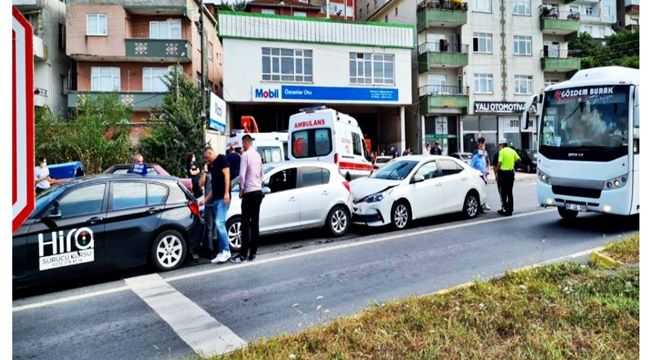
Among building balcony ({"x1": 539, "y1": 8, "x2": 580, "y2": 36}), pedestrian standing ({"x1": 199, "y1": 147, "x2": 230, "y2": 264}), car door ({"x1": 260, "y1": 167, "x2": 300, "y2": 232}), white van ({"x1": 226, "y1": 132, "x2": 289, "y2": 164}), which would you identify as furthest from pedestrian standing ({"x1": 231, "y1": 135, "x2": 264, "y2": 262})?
building balcony ({"x1": 539, "y1": 8, "x2": 580, "y2": 36})

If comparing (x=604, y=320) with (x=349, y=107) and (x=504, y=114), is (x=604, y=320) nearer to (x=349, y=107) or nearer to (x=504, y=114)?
(x=349, y=107)

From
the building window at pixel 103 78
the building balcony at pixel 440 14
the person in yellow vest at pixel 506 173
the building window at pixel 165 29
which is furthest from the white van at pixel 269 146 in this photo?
the building balcony at pixel 440 14

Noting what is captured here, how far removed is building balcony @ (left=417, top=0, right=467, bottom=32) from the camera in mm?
38375

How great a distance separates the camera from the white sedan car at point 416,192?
34.2 feet

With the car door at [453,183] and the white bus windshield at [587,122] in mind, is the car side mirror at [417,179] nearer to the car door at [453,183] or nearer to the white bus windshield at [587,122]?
the car door at [453,183]

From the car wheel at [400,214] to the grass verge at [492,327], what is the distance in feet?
16.5

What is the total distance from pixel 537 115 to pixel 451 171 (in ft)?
7.50

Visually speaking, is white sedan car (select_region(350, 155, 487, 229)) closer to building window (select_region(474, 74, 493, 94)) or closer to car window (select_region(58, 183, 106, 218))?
car window (select_region(58, 183, 106, 218))

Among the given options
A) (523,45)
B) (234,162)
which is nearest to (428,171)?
(234,162)

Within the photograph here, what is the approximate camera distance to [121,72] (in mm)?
32688

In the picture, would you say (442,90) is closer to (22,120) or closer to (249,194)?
(249,194)

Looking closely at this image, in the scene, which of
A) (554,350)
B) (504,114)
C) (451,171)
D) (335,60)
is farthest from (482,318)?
(504,114)

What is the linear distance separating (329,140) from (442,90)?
88.8ft
